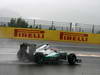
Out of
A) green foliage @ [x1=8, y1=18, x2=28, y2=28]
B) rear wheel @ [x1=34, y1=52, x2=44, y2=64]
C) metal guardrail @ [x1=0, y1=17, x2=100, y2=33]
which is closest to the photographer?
rear wheel @ [x1=34, y1=52, x2=44, y2=64]

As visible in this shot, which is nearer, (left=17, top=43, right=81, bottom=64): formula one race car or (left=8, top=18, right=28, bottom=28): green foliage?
(left=17, top=43, right=81, bottom=64): formula one race car

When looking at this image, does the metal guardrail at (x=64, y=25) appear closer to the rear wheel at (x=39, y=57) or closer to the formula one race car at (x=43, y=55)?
the formula one race car at (x=43, y=55)

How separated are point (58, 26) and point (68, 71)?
71.0 ft

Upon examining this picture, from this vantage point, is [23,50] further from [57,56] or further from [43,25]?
[43,25]

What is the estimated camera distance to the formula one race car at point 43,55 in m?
13.4

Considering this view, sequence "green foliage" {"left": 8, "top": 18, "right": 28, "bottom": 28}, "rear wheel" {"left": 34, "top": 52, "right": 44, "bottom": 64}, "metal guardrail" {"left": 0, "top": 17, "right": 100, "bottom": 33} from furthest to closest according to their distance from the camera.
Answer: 1. "metal guardrail" {"left": 0, "top": 17, "right": 100, "bottom": 33}
2. "green foliage" {"left": 8, "top": 18, "right": 28, "bottom": 28}
3. "rear wheel" {"left": 34, "top": 52, "right": 44, "bottom": 64}

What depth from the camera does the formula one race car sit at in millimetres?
13437

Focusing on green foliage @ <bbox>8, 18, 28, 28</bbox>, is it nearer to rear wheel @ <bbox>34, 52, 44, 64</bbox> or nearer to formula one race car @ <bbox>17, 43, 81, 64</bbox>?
formula one race car @ <bbox>17, 43, 81, 64</bbox>

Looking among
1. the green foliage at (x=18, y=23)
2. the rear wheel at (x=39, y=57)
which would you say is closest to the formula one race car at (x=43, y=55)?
the rear wheel at (x=39, y=57)

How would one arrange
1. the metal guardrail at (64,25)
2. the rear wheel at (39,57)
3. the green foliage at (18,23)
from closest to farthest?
the rear wheel at (39,57) → the green foliage at (18,23) → the metal guardrail at (64,25)

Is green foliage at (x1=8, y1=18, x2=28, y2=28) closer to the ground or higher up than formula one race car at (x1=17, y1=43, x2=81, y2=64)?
higher up

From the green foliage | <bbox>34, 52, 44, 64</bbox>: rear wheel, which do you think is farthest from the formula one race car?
the green foliage

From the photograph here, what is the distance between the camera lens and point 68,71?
38.3 ft

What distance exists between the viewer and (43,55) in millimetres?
13453
